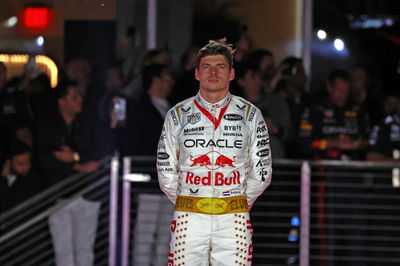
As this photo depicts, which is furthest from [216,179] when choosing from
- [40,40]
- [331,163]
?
[40,40]

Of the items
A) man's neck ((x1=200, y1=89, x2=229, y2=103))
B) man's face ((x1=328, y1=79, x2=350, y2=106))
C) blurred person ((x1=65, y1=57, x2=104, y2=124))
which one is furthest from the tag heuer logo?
man's face ((x1=328, y1=79, x2=350, y2=106))

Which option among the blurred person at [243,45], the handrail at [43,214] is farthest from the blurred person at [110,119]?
the blurred person at [243,45]

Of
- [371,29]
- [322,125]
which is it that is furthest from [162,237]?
[371,29]

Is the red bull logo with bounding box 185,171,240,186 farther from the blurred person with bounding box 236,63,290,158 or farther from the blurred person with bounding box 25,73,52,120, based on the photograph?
the blurred person with bounding box 25,73,52,120

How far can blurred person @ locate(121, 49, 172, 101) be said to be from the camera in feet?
28.2

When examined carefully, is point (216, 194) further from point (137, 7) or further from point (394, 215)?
point (137, 7)

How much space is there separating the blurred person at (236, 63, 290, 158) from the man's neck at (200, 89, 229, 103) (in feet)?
8.94

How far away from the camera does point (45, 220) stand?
820 centimetres

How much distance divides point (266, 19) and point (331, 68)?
0.88 m

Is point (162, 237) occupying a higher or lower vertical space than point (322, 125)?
lower

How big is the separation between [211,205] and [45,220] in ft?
10.4

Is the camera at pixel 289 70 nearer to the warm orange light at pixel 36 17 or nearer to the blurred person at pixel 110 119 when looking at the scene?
the blurred person at pixel 110 119

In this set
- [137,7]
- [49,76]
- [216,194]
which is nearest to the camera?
[216,194]

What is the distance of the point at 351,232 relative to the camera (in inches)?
323
